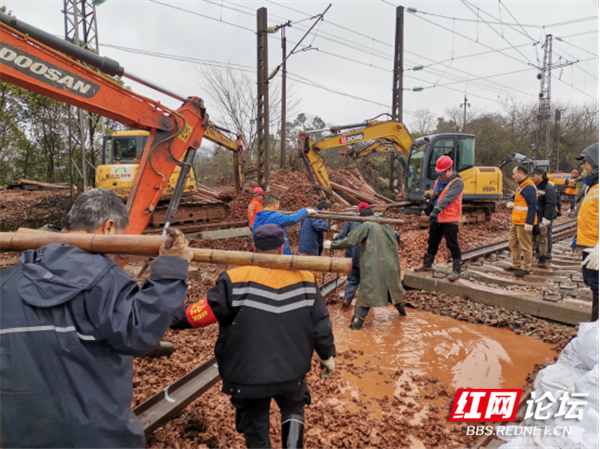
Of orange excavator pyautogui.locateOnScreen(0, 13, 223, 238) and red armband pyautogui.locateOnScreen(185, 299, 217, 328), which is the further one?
orange excavator pyautogui.locateOnScreen(0, 13, 223, 238)

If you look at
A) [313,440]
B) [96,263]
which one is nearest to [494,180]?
[313,440]

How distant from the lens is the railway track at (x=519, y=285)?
529 centimetres

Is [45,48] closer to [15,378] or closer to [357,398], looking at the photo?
[15,378]

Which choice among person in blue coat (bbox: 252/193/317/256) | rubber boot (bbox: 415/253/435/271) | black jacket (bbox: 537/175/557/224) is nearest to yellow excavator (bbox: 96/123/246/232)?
person in blue coat (bbox: 252/193/317/256)

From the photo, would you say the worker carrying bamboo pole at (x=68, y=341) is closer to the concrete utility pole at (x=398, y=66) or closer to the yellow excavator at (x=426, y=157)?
the yellow excavator at (x=426, y=157)

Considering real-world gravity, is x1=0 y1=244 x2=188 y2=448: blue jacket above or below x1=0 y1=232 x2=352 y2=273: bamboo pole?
below

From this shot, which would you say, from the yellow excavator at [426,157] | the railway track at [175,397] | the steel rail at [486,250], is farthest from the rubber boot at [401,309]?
the yellow excavator at [426,157]

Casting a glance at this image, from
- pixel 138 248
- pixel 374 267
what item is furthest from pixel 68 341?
pixel 374 267

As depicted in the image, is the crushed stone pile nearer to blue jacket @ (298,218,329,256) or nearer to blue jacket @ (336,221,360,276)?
blue jacket @ (298,218,329,256)

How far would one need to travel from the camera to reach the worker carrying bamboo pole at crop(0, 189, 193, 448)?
1553 millimetres

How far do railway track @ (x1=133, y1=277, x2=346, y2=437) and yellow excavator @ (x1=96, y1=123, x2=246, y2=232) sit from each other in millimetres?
6645

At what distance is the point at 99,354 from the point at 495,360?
14.1 ft

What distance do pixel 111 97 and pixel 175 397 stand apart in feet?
12.9

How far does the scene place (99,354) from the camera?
1.64 m
